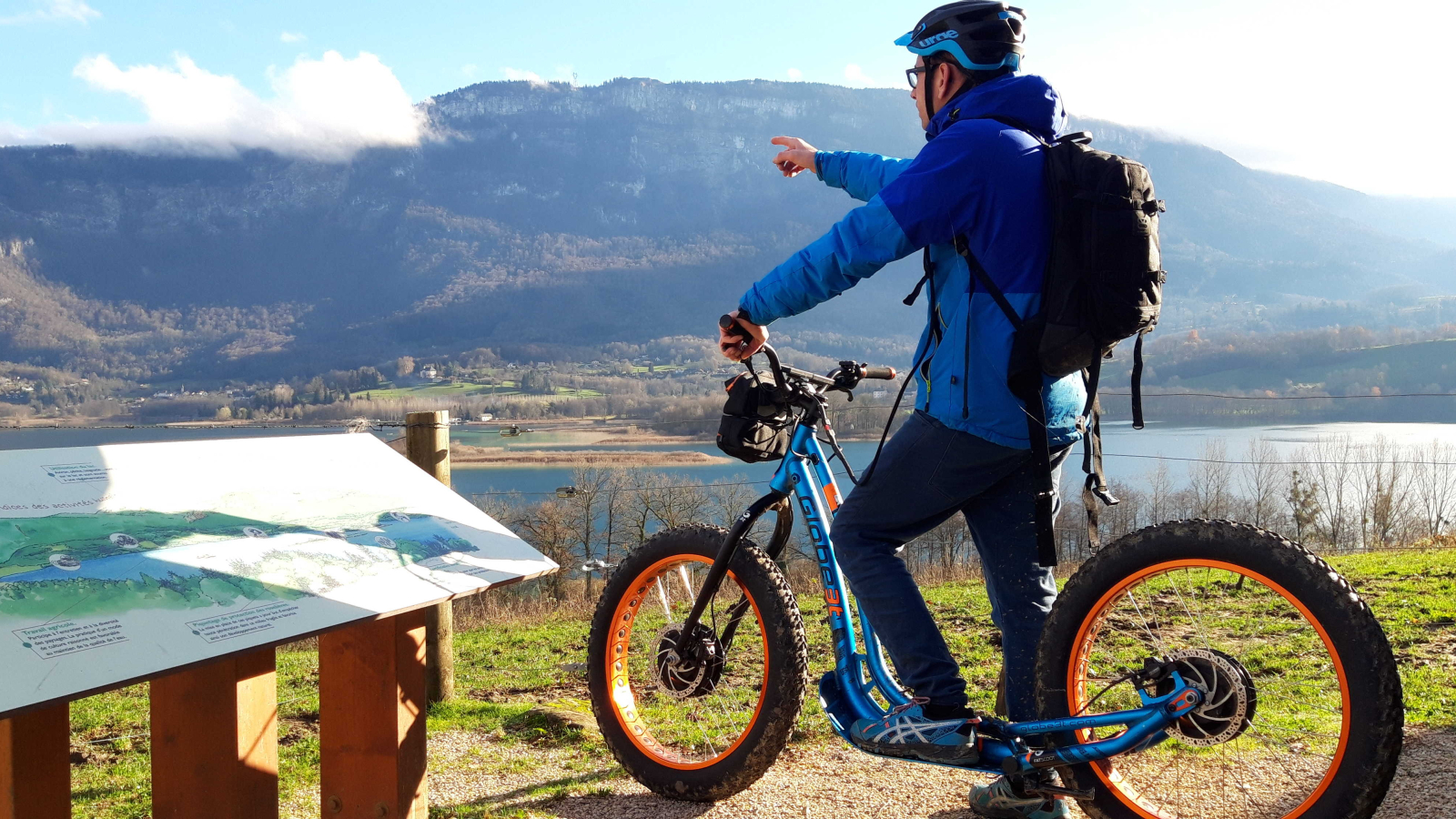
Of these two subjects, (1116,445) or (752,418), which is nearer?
(752,418)

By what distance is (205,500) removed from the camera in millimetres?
2393

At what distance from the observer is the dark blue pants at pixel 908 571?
228cm

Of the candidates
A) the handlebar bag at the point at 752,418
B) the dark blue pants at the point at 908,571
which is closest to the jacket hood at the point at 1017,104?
the dark blue pants at the point at 908,571

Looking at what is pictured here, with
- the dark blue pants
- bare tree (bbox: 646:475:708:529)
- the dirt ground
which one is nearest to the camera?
the dark blue pants

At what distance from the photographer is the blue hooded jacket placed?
2.07 metres

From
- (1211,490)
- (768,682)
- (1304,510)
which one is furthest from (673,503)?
(1211,490)

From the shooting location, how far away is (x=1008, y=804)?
2.26 m

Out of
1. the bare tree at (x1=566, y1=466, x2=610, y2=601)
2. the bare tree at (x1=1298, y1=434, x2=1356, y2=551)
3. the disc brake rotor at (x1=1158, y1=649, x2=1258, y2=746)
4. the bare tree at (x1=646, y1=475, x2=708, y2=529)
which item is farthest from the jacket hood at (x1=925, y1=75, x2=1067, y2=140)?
the bare tree at (x1=566, y1=466, x2=610, y2=601)

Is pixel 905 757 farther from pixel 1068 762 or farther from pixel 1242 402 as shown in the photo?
pixel 1242 402

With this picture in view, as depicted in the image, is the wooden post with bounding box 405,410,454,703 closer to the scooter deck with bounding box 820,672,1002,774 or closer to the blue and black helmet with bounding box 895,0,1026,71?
the scooter deck with bounding box 820,672,1002,774

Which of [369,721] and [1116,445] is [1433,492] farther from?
[1116,445]

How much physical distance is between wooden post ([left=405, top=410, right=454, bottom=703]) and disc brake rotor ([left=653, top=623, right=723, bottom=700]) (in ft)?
5.76

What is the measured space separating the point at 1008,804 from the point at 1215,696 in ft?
1.86

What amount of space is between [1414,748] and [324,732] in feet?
11.2
